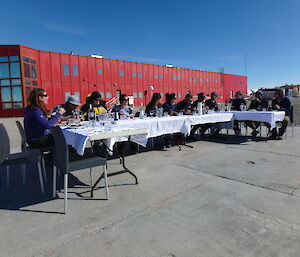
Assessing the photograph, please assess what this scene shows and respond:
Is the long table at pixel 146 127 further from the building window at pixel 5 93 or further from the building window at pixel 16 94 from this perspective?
the building window at pixel 5 93

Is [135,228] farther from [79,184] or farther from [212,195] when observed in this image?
[79,184]

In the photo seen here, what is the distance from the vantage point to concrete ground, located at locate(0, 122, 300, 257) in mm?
1771

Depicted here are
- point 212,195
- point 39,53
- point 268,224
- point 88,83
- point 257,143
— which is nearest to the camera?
point 268,224

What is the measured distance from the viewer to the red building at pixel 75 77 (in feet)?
52.5

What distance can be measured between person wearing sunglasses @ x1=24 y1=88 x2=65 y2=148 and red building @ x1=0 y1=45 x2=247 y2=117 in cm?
1505

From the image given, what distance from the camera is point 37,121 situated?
3.14 m

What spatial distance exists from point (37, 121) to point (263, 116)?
208 inches

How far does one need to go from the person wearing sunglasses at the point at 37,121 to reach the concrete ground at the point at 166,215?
0.65 m

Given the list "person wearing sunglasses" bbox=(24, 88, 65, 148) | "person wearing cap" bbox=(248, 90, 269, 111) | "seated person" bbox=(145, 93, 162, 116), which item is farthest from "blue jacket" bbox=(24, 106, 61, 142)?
"person wearing cap" bbox=(248, 90, 269, 111)

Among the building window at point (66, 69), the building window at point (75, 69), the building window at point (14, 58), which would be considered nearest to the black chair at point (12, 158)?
the building window at point (14, 58)

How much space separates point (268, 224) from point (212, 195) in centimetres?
75

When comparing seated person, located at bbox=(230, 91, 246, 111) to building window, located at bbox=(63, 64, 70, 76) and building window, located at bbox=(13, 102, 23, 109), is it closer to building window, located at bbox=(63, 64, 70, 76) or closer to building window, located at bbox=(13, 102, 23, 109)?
building window, located at bbox=(63, 64, 70, 76)

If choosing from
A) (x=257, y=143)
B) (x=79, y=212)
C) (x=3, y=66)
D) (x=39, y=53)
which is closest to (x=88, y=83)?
(x=39, y=53)

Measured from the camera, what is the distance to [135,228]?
2039 mm
